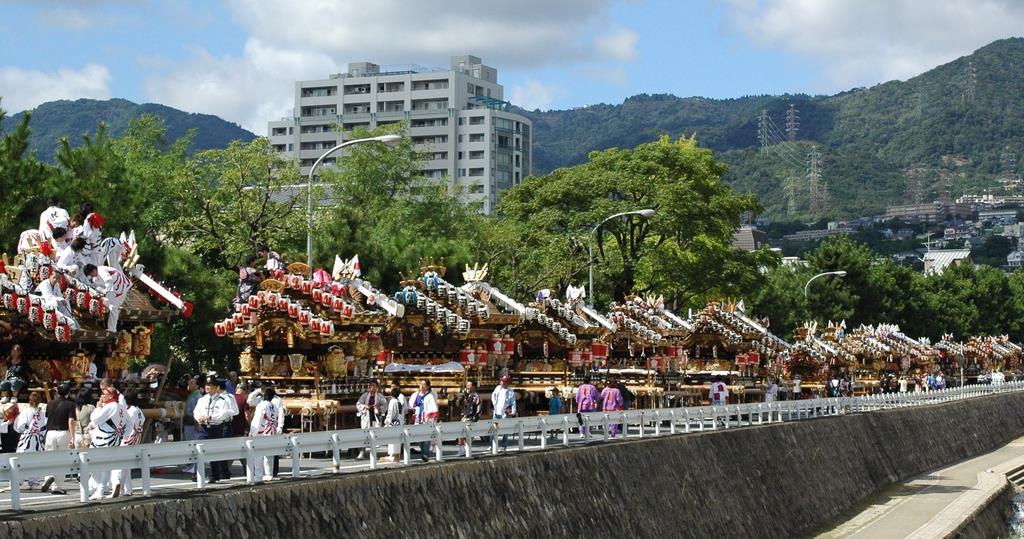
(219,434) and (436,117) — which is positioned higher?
(436,117)

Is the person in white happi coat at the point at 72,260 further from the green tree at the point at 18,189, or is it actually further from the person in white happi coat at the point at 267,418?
the green tree at the point at 18,189

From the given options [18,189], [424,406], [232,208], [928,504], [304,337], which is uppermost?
[232,208]

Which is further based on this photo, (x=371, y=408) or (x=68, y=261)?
(x=371, y=408)

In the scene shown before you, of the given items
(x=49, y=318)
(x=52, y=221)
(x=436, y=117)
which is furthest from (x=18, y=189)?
(x=436, y=117)

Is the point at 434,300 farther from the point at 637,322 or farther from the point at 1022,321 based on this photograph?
the point at 1022,321

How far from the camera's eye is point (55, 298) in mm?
22625

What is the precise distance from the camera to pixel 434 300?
34.9 metres

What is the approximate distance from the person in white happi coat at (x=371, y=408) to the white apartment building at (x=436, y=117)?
13340cm

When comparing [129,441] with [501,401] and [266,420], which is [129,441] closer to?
[266,420]

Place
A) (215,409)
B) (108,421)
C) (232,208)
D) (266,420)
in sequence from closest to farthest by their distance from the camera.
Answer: (108,421) < (215,409) < (266,420) < (232,208)

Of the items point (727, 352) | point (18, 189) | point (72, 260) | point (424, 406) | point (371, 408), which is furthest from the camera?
point (727, 352)

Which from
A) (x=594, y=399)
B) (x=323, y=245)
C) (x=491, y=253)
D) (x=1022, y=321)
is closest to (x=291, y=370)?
(x=594, y=399)

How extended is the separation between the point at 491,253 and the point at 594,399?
88.0 feet

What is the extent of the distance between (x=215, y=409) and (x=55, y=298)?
147 inches
